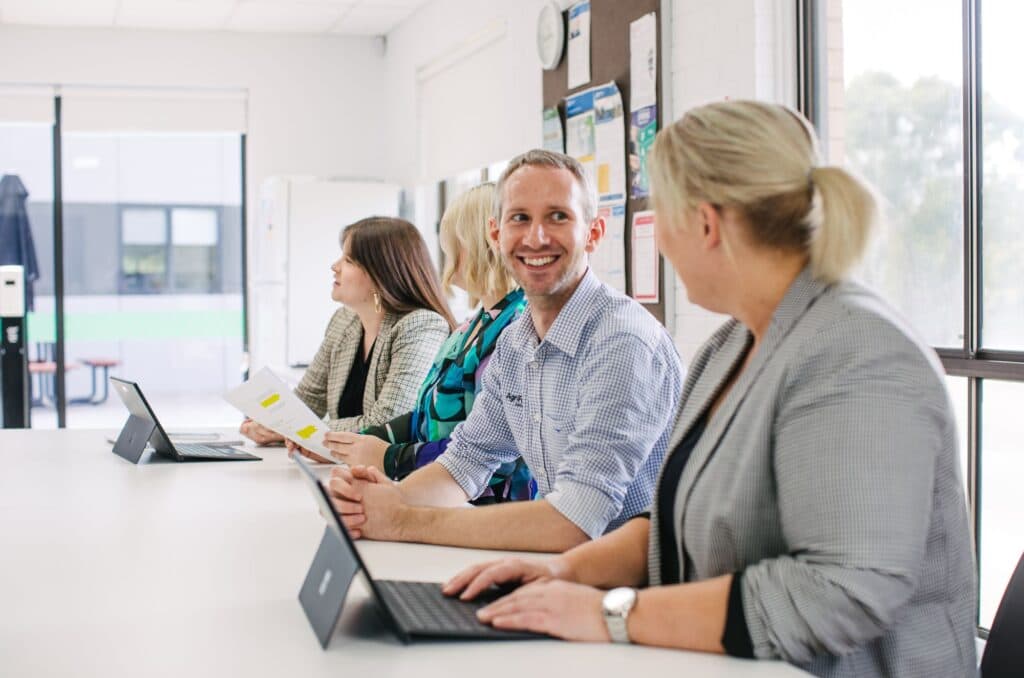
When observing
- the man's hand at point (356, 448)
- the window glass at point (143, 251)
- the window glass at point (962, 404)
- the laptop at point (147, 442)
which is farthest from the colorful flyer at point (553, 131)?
the window glass at point (143, 251)

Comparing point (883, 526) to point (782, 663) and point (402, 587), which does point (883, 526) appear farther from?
point (402, 587)

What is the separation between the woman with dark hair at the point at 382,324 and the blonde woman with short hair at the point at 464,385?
0.29m

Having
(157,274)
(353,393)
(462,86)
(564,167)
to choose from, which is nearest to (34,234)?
(157,274)

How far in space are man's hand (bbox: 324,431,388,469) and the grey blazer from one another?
3.98 ft

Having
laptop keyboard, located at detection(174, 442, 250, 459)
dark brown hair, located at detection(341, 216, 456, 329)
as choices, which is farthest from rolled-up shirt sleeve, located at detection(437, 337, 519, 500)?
dark brown hair, located at detection(341, 216, 456, 329)

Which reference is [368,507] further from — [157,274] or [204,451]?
[157,274]

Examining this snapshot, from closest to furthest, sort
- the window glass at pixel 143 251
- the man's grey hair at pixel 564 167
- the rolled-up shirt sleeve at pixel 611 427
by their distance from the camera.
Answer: the rolled-up shirt sleeve at pixel 611 427
the man's grey hair at pixel 564 167
the window glass at pixel 143 251

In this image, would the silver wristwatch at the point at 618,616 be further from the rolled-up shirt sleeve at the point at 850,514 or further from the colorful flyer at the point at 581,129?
the colorful flyer at the point at 581,129

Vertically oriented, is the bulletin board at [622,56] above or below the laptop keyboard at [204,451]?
above

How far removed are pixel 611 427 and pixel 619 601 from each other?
1.79 ft

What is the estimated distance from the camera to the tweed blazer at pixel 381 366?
9.89 ft

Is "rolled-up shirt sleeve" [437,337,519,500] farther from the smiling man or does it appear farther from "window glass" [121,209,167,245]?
"window glass" [121,209,167,245]

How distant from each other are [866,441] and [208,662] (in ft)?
2.38

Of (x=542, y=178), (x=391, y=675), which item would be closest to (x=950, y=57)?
(x=542, y=178)
